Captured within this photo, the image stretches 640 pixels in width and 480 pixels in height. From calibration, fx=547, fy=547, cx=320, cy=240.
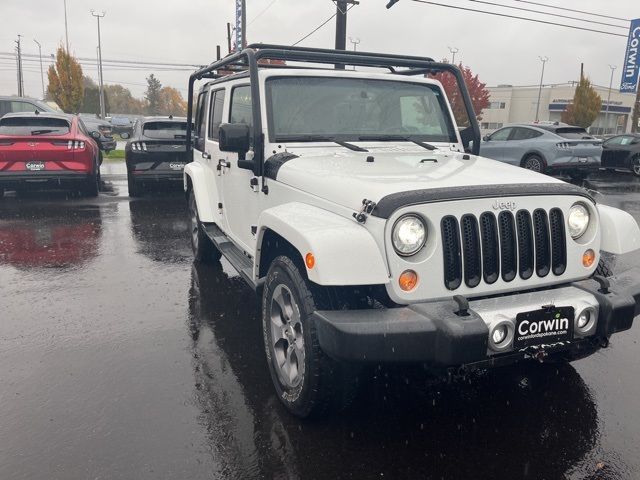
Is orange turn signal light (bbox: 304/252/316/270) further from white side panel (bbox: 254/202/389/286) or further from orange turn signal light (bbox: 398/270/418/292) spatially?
orange turn signal light (bbox: 398/270/418/292)

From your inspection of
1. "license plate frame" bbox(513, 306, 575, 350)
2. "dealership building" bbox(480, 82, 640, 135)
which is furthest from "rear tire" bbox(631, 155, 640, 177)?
"dealership building" bbox(480, 82, 640, 135)

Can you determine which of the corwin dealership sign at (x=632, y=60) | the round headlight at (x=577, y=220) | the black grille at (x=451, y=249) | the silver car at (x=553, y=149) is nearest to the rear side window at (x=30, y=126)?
the black grille at (x=451, y=249)

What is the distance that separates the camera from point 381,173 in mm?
3242

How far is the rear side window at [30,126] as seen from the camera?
32.9ft

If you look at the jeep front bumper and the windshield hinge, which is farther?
the windshield hinge

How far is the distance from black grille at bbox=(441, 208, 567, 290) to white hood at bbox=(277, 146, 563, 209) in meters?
0.22

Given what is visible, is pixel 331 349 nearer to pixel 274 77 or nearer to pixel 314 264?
pixel 314 264

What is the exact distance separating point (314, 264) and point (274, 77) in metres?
2.07

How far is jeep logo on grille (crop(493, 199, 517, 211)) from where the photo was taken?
286 centimetres

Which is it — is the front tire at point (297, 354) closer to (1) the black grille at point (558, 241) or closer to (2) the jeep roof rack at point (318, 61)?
(2) the jeep roof rack at point (318, 61)

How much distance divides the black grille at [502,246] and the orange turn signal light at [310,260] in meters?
0.67

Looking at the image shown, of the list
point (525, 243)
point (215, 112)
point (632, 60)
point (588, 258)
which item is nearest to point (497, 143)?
point (215, 112)

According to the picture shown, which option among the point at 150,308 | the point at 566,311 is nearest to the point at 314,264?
the point at 566,311

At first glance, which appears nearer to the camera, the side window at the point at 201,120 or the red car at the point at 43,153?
the side window at the point at 201,120
